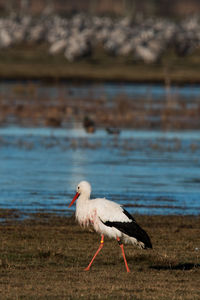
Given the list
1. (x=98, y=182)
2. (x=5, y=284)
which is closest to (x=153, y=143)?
(x=98, y=182)

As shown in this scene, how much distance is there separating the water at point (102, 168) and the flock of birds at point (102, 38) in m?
33.9

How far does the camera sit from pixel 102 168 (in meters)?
20.6

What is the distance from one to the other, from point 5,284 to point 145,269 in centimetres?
194

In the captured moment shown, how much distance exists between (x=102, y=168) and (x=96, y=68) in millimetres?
32977

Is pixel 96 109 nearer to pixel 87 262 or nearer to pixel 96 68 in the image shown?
pixel 96 68

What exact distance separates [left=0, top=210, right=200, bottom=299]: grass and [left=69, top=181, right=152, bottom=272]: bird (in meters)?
0.37

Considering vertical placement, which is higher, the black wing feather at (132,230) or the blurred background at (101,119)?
the black wing feather at (132,230)

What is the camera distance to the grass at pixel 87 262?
9.59m

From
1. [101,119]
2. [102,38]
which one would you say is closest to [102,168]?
[101,119]

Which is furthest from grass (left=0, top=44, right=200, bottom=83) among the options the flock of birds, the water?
the water

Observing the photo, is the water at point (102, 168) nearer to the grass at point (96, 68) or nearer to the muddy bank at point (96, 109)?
the muddy bank at point (96, 109)

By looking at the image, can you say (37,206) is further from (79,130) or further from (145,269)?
(79,130)

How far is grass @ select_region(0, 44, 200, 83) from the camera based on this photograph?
158 ft

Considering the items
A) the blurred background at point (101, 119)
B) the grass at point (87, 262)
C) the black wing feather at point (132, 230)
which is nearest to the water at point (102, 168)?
the blurred background at point (101, 119)
